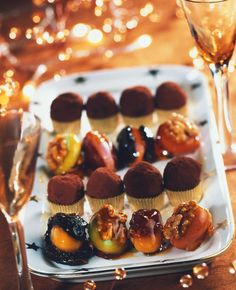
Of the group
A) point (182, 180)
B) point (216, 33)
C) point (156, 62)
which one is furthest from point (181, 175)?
point (156, 62)

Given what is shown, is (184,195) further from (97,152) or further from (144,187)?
(97,152)

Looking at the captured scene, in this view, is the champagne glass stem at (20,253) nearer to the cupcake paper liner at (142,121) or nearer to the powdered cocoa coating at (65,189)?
the powdered cocoa coating at (65,189)

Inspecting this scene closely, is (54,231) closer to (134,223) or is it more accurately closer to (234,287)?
(134,223)

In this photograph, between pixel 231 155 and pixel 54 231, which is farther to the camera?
pixel 231 155

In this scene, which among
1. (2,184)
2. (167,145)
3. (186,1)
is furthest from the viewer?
(167,145)

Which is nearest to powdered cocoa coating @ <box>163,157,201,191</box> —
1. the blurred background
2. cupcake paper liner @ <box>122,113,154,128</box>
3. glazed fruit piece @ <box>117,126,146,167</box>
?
glazed fruit piece @ <box>117,126,146,167</box>

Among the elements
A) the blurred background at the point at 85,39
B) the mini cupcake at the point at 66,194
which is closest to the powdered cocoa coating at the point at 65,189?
the mini cupcake at the point at 66,194

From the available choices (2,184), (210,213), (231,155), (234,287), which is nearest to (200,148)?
(231,155)
